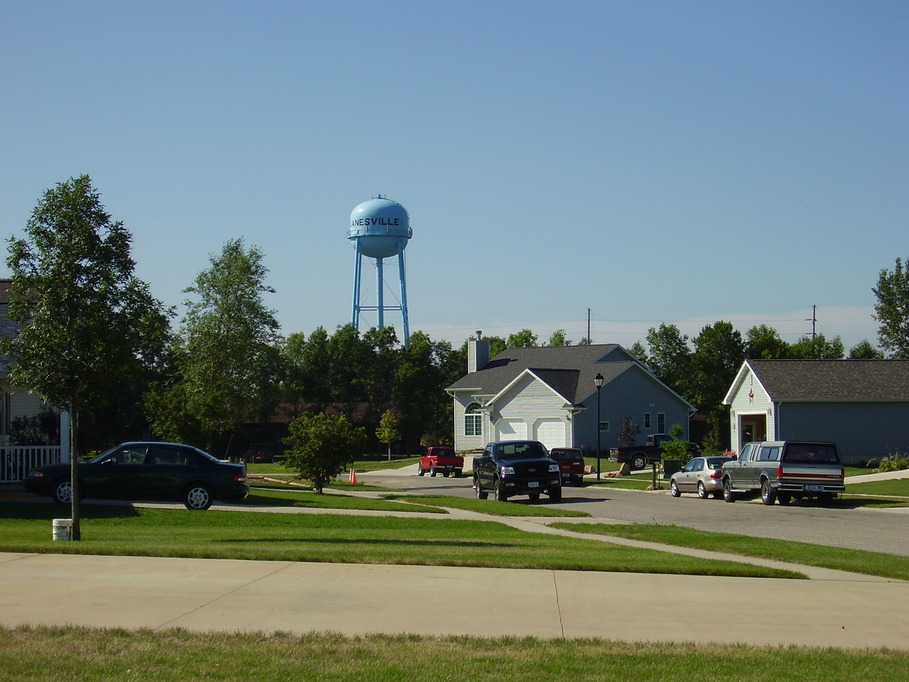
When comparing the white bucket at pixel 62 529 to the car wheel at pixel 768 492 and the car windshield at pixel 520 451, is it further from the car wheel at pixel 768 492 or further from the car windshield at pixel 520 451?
the car wheel at pixel 768 492

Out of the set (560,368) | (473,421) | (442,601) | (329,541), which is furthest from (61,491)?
(473,421)

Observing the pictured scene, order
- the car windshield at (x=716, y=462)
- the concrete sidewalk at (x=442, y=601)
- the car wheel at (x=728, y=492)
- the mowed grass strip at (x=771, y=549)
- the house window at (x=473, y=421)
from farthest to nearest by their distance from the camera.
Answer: the house window at (x=473, y=421) < the car windshield at (x=716, y=462) < the car wheel at (x=728, y=492) < the mowed grass strip at (x=771, y=549) < the concrete sidewalk at (x=442, y=601)

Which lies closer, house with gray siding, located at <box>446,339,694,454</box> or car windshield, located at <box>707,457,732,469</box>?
car windshield, located at <box>707,457,732,469</box>

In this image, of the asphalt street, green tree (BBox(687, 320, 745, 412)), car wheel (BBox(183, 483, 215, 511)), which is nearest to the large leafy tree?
car wheel (BBox(183, 483, 215, 511))

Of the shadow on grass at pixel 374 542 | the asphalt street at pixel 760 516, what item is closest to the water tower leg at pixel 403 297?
the asphalt street at pixel 760 516

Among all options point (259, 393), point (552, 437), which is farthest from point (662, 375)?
point (259, 393)

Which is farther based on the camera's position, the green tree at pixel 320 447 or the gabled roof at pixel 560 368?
the gabled roof at pixel 560 368

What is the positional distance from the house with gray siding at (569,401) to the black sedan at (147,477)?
36.1 metres

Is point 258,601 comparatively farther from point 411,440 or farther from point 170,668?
point 411,440

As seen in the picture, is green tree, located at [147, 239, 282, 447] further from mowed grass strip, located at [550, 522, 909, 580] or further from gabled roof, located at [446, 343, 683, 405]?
mowed grass strip, located at [550, 522, 909, 580]

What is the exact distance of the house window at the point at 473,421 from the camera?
225ft

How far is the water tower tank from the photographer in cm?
7850

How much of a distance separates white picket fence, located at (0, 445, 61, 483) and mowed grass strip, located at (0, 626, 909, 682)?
19182 mm

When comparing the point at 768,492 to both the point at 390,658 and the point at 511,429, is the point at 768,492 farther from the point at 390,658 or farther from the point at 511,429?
the point at 511,429
